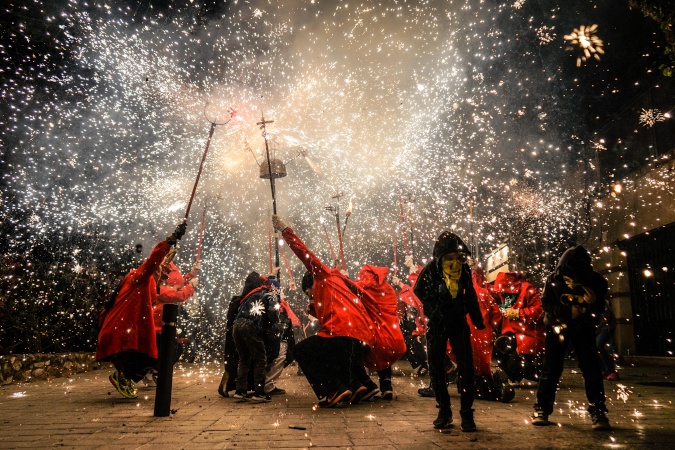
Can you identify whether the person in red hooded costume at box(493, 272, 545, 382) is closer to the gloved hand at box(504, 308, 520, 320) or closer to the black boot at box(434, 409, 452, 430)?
the gloved hand at box(504, 308, 520, 320)

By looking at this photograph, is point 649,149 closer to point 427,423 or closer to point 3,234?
point 427,423

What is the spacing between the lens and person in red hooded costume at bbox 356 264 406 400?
6.11m

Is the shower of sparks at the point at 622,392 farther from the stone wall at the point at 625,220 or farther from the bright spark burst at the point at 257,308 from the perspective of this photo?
the bright spark burst at the point at 257,308

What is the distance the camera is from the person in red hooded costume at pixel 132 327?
5.88m

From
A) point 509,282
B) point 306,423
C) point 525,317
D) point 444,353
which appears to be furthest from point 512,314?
point 306,423

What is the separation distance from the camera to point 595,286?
436cm

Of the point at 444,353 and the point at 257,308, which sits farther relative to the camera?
the point at 257,308

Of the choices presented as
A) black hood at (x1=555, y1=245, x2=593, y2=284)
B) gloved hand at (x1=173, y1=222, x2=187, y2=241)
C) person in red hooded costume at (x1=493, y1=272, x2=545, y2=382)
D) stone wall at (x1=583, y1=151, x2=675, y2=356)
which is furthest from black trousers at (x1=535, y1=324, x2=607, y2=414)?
stone wall at (x1=583, y1=151, x2=675, y2=356)

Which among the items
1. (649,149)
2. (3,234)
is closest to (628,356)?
(649,149)

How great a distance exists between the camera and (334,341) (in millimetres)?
5574

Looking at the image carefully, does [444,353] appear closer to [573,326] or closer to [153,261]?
[573,326]

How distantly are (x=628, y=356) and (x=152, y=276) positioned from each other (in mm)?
11017

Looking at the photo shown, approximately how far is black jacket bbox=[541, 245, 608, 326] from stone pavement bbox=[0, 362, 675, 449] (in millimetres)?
943

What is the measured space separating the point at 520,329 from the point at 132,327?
568 centimetres
